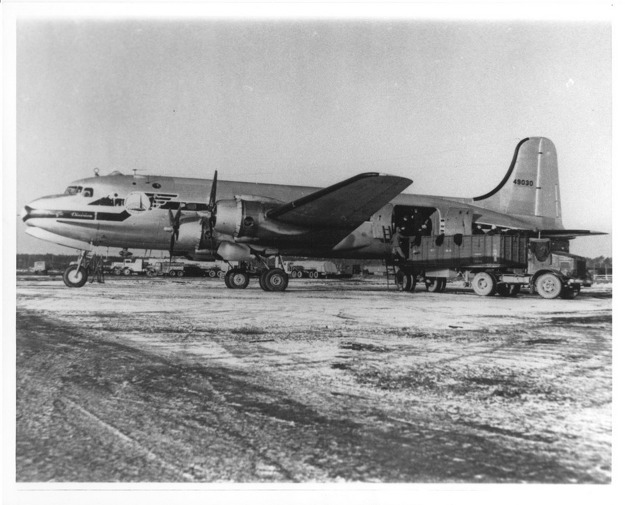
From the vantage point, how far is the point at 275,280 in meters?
13.6

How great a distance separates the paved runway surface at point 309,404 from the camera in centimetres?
299

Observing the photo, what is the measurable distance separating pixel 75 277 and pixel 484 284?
11704 mm

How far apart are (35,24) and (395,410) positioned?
6.14m

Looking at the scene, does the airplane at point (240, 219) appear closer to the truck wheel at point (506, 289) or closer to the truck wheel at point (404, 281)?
the truck wheel at point (404, 281)

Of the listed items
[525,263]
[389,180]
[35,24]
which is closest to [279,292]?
[389,180]

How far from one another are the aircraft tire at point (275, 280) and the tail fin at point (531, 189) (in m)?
9.40

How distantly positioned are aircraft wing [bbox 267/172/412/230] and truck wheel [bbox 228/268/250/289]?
118 inches

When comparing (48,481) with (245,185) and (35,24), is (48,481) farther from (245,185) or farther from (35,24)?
(245,185)

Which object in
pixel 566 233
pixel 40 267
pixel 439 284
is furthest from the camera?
pixel 40 267

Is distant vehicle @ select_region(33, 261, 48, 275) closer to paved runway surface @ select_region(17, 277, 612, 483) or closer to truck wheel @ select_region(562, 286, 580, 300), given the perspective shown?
paved runway surface @ select_region(17, 277, 612, 483)

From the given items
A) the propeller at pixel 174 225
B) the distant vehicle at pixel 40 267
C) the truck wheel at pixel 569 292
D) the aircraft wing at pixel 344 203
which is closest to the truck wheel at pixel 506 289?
the truck wheel at pixel 569 292

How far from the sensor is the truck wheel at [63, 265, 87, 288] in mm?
13808

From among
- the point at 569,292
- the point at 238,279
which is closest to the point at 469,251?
the point at 569,292

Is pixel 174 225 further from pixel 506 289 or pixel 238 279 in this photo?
pixel 506 289
